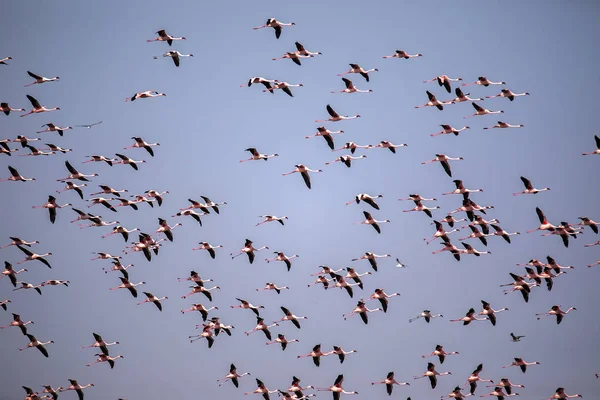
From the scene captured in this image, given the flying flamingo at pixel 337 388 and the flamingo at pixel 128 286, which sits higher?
the flamingo at pixel 128 286

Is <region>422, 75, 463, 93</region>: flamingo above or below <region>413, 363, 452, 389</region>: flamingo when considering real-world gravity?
above

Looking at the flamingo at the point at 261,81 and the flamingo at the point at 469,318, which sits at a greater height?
the flamingo at the point at 261,81

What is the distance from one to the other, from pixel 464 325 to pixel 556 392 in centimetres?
590

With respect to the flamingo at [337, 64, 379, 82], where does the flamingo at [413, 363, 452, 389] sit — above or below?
below

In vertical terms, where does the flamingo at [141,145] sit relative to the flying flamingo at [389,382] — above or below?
above

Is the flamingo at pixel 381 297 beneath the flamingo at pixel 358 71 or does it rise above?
beneath

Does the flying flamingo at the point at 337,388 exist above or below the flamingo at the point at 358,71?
below

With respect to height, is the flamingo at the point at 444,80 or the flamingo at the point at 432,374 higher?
the flamingo at the point at 444,80

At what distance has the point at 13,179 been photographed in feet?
196

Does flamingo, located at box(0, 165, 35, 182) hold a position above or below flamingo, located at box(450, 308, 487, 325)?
above

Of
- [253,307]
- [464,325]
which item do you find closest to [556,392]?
[464,325]

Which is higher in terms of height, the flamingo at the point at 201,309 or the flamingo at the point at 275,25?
the flamingo at the point at 275,25

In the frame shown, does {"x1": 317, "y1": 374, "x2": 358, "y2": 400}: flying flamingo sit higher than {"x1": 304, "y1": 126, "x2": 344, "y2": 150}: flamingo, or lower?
lower

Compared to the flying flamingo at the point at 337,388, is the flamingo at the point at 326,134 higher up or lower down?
higher up
